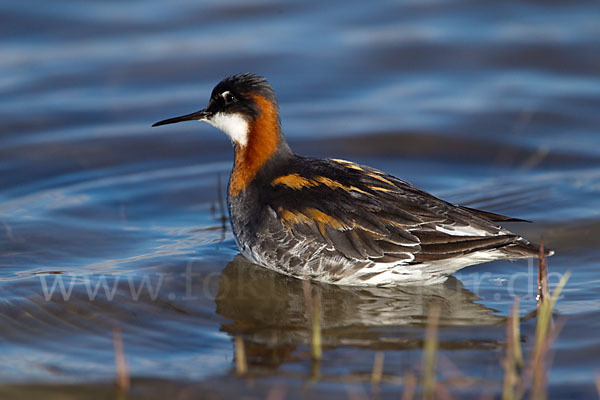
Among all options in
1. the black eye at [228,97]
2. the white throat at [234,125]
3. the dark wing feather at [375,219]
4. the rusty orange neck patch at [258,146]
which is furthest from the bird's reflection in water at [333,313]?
the black eye at [228,97]

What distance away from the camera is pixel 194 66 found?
36.3ft

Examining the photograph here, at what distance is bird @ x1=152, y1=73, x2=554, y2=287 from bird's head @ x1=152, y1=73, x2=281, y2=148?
0.86 ft

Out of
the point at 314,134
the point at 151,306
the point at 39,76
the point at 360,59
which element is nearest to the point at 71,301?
the point at 151,306

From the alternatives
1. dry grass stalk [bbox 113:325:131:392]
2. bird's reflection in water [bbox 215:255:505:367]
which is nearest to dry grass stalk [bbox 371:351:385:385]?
bird's reflection in water [bbox 215:255:505:367]

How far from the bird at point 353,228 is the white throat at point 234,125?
0.90ft

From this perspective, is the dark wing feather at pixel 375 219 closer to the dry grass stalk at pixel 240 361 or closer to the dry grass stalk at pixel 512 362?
the dry grass stalk at pixel 512 362

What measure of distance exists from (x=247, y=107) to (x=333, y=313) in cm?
191

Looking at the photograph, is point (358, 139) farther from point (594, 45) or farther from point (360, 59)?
point (594, 45)

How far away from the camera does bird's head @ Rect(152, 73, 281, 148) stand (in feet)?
22.4

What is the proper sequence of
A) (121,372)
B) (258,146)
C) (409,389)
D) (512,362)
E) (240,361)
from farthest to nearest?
1. (258,146)
2. (240,361)
3. (121,372)
4. (512,362)
5. (409,389)

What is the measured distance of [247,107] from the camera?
682 cm

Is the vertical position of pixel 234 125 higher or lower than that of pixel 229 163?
higher

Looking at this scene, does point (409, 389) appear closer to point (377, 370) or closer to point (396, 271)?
point (377, 370)

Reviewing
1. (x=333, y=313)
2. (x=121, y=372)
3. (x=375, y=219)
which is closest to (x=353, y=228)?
(x=375, y=219)
